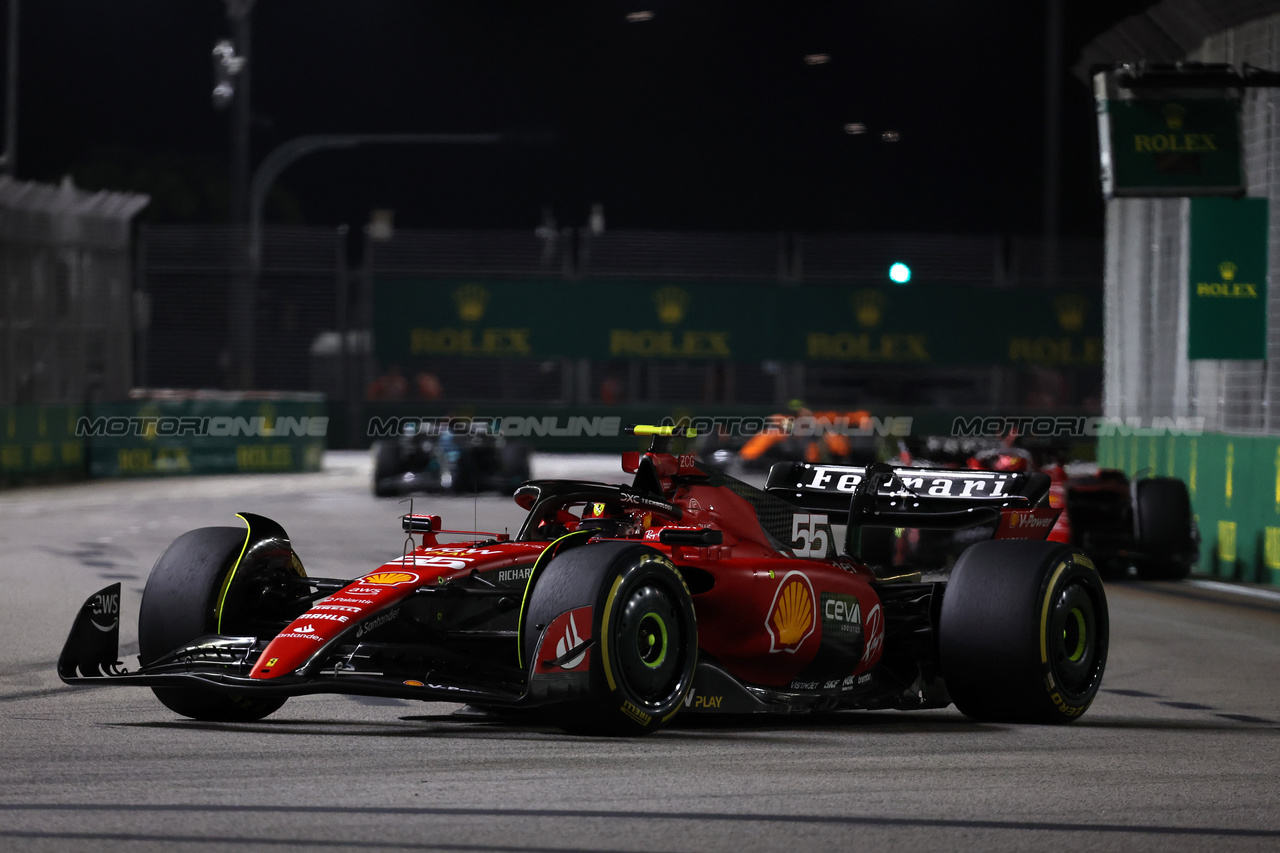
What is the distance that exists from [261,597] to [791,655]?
2.19 metres

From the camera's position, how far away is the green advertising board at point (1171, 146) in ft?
55.3

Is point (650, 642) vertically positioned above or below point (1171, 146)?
below

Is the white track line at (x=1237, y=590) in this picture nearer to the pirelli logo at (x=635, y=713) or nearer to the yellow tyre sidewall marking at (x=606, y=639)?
the pirelli logo at (x=635, y=713)

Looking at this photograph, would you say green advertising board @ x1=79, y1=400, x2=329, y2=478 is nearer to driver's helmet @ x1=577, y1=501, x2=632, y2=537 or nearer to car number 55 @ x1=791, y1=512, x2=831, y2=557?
car number 55 @ x1=791, y1=512, x2=831, y2=557

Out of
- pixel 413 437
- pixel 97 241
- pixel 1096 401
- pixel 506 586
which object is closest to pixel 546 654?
pixel 506 586

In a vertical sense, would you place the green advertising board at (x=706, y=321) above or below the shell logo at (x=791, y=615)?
above

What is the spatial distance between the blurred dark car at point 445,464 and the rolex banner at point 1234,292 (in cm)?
1084

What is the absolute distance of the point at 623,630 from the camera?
22.8 ft

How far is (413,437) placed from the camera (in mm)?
27344

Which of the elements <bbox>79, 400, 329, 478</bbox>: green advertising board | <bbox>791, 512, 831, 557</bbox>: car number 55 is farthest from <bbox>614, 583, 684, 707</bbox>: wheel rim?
<bbox>79, 400, 329, 478</bbox>: green advertising board

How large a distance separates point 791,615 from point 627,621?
1150 mm

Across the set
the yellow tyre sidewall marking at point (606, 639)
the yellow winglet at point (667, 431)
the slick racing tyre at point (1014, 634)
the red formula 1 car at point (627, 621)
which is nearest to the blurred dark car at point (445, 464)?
the yellow winglet at point (667, 431)

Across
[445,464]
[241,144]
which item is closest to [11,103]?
[241,144]

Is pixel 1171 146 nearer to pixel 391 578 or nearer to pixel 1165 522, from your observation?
pixel 1165 522
